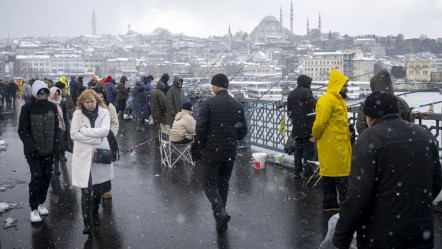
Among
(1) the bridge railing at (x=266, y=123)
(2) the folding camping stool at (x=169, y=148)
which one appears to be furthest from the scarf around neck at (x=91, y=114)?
(1) the bridge railing at (x=266, y=123)

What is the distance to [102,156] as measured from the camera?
5.08 meters

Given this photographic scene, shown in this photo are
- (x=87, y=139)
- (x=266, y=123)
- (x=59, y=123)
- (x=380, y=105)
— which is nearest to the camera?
(x=380, y=105)

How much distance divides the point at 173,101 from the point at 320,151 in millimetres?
5105

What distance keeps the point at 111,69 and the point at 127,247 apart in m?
124

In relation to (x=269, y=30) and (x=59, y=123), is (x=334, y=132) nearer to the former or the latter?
(x=59, y=123)

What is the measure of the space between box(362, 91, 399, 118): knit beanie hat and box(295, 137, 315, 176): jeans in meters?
4.11

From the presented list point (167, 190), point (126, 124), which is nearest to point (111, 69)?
point (126, 124)

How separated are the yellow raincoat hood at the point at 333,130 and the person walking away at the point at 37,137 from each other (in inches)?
123

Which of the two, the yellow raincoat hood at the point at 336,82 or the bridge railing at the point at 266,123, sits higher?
the yellow raincoat hood at the point at 336,82

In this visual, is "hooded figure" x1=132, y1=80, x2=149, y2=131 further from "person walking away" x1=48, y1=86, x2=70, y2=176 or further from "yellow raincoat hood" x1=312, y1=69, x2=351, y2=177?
"yellow raincoat hood" x1=312, y1=69, x2=351, y2=177

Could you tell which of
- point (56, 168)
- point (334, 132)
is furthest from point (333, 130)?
point (56, 168)

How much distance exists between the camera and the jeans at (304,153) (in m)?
6.95

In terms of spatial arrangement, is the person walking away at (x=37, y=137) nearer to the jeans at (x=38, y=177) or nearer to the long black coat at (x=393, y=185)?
the jeans at (x=38, y=177)

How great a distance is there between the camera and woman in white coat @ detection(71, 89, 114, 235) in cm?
496
